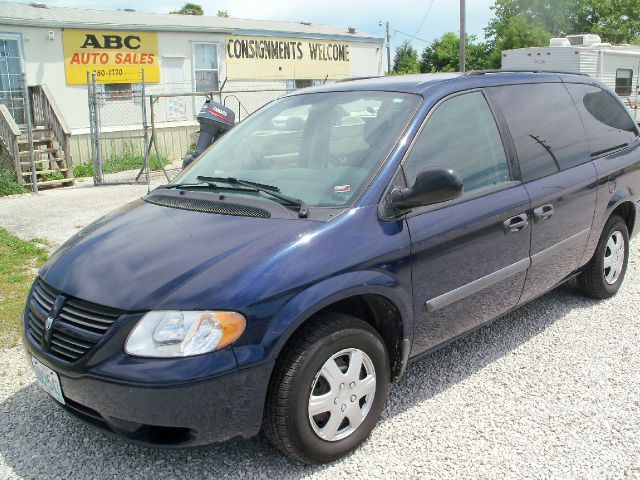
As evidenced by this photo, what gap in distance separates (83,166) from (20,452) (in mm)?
13260

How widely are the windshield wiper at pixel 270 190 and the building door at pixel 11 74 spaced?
12.7m

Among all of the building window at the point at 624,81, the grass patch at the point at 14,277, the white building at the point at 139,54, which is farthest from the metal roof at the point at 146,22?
the building window at the point at 624,81

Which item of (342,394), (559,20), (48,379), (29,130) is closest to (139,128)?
(29,130)

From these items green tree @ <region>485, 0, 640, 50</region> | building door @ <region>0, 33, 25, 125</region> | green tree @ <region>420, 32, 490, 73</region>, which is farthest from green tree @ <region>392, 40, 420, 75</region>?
building door @ <region>0, 33, 25, 125</region>

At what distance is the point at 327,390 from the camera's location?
115 inches

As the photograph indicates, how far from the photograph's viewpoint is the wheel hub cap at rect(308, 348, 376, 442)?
2.90 m

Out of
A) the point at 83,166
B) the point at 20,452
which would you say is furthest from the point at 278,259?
the point at 83,166

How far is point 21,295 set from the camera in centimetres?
566

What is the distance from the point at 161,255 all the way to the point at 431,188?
1.30 m

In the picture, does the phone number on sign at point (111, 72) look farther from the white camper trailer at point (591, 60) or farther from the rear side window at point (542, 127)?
the rear side window at point (542, 127)

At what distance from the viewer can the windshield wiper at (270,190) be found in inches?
123

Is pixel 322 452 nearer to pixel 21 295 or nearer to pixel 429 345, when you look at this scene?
pixel 429 345

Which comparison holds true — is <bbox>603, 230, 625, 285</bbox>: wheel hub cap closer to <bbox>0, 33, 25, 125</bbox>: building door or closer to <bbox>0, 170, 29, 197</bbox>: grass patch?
<bbox>0, 170, 29, 197</bbox>: grass patch

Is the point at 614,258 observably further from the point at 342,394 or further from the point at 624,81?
the point at 624,81
